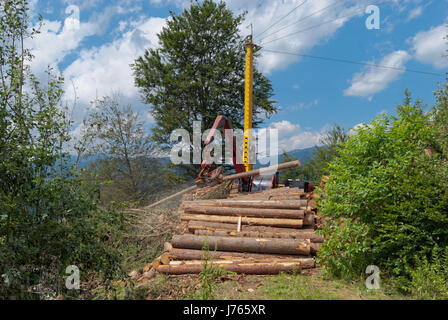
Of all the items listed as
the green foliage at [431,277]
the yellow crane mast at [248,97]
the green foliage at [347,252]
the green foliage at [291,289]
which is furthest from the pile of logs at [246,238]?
the yellow crane mast at [248,97]

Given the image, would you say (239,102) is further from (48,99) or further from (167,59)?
(48,99)

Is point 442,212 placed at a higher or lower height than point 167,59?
lower

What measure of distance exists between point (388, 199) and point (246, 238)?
10.6ft

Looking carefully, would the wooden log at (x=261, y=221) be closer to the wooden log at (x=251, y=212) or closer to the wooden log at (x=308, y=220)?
the wooden log at (x=251, y=212)

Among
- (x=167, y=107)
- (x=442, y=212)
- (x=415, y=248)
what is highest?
(x=167, y=107)

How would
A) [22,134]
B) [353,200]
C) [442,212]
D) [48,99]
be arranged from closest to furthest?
1. [22,134]
2. [48,99]
3. [442,212]
4. [353,200]

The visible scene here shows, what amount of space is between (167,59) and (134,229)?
53.6 ft

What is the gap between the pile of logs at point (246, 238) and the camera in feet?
21.1

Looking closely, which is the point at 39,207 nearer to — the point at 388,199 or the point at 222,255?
the point at 222,255

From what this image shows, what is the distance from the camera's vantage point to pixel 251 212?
28.2ft

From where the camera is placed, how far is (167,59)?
22375 millimetres

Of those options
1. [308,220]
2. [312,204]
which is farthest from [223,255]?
[312,204]
